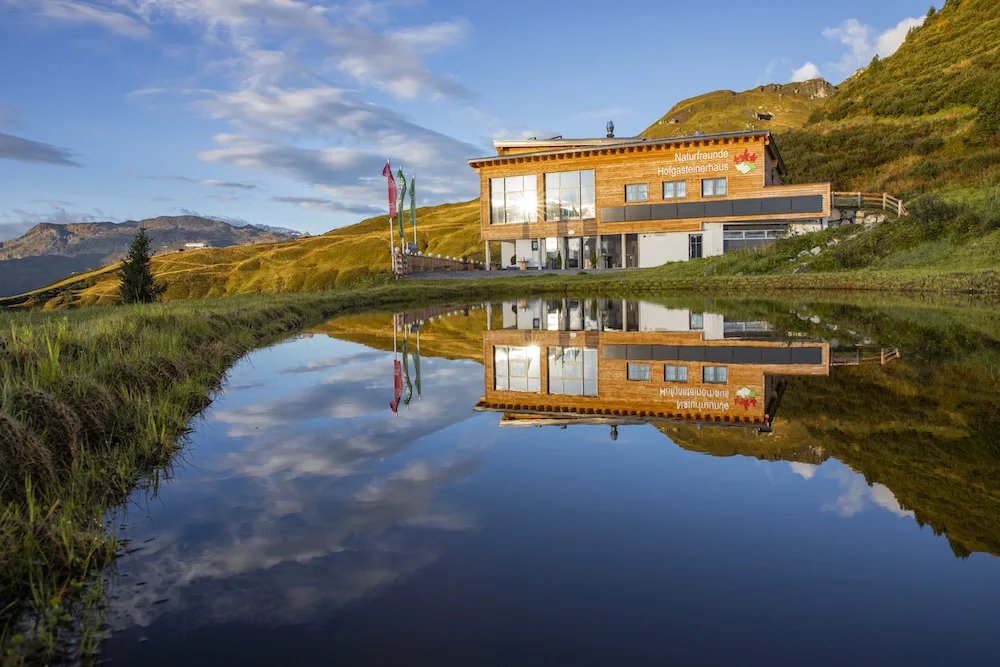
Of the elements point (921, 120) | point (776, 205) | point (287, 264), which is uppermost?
point (921, 120)

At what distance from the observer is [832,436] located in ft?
22.3

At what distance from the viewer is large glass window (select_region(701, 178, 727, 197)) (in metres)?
49.1

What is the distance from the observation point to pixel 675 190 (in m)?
50.4

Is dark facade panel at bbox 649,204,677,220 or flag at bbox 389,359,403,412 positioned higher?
dark facade panel at bbox 649,204,677,220

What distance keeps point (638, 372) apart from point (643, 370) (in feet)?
0.42

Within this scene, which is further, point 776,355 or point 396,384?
point 776,355

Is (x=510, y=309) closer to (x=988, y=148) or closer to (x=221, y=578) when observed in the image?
(x=221, y=578)

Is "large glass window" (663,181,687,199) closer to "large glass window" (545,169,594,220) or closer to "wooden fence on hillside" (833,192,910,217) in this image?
"large glass window" (545,169,594,220)

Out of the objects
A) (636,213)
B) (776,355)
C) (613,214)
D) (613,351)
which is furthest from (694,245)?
(776,355)

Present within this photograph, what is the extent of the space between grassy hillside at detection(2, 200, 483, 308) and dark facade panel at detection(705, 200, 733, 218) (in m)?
50.8

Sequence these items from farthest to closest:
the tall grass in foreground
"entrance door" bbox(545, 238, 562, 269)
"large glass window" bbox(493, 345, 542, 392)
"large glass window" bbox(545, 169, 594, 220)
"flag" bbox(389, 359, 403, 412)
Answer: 1. "entrance door" bbox(545, 238, 562, 269)
2. "large glass window" bbox(545, 169, 594, 220)
3. "large glass window" bbox(493, 345, 542, 392)
4. "flag" bbox(389, 359, 403, 412)
5. the tall grass in foreground

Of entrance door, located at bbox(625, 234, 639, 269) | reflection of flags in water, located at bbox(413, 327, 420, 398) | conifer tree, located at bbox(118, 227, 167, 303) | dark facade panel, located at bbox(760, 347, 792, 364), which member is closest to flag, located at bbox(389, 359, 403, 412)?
reflection of flags in water, located at bbox(413, 327, 420, 398)

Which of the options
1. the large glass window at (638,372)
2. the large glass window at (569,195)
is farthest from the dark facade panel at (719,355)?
the large glass window at (569,195)

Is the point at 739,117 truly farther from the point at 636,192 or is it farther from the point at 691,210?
the point at 691,210
